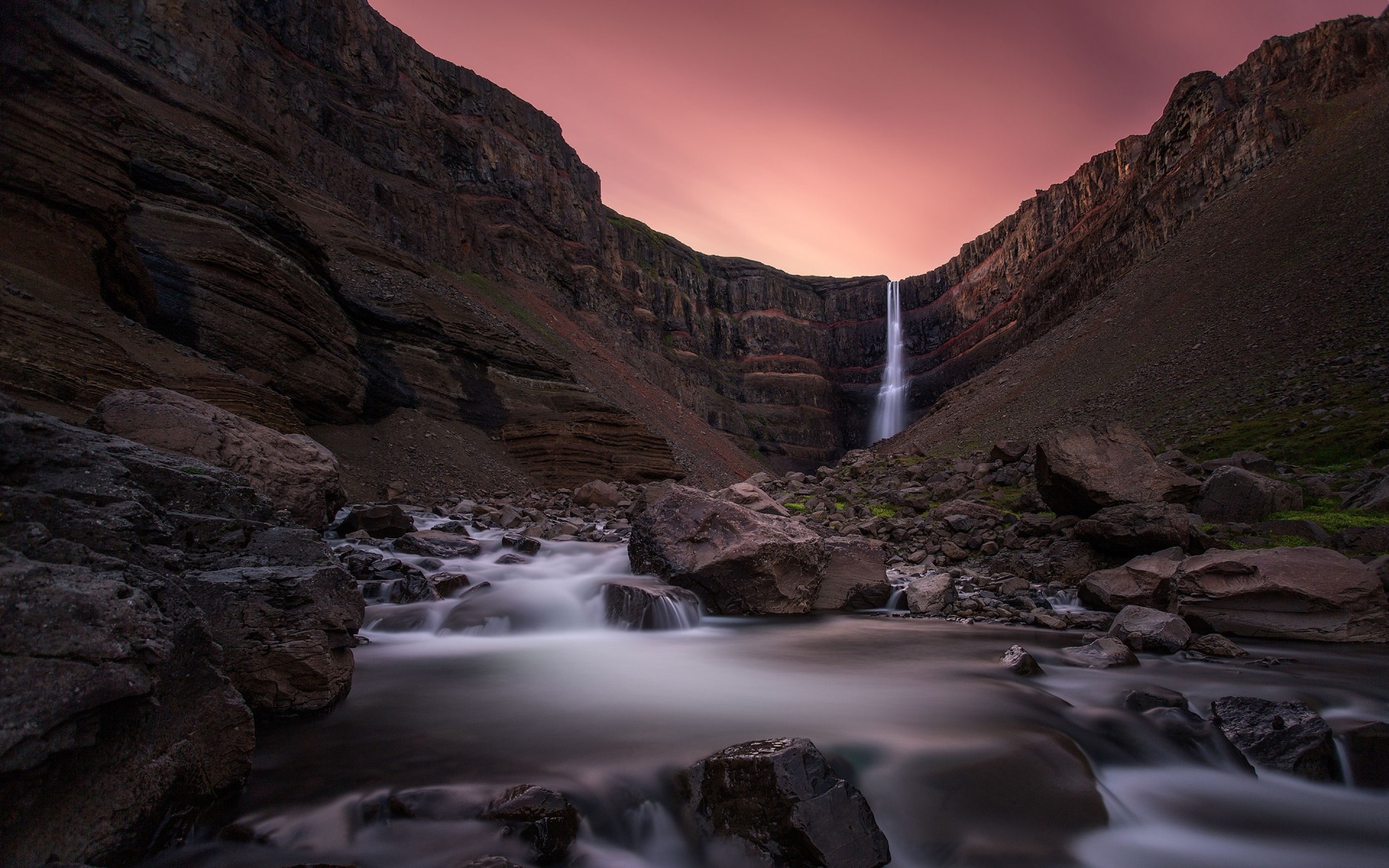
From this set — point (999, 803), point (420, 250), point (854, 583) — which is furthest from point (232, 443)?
point (420, 250)

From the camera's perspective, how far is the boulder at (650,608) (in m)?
8.18

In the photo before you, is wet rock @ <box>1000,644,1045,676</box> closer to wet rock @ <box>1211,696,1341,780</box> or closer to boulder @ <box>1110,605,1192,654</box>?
boulder @ <box>1110,605,1192,654</box>

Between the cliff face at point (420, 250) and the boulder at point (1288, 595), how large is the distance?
15.6 m

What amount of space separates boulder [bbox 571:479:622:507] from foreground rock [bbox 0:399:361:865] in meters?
15.4

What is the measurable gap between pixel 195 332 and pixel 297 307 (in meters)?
3.25

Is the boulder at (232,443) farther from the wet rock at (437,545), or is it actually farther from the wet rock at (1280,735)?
the wet rock at (1280,735)

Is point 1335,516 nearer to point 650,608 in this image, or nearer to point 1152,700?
point 1152,700

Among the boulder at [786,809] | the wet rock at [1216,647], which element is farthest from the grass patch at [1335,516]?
the boulder at [786,809]

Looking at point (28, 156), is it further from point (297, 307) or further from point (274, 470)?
point (274, 470)

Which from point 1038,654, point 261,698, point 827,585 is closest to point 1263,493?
point 1038,654

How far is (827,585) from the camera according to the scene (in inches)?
373

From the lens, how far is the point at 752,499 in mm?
11383

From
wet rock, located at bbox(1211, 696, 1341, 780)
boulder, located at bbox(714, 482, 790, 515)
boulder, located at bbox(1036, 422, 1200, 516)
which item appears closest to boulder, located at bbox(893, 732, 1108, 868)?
wet rock, located at bbox(1211, 696, 1341, 780)

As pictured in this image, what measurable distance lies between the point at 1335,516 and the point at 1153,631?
4892 millimetres
